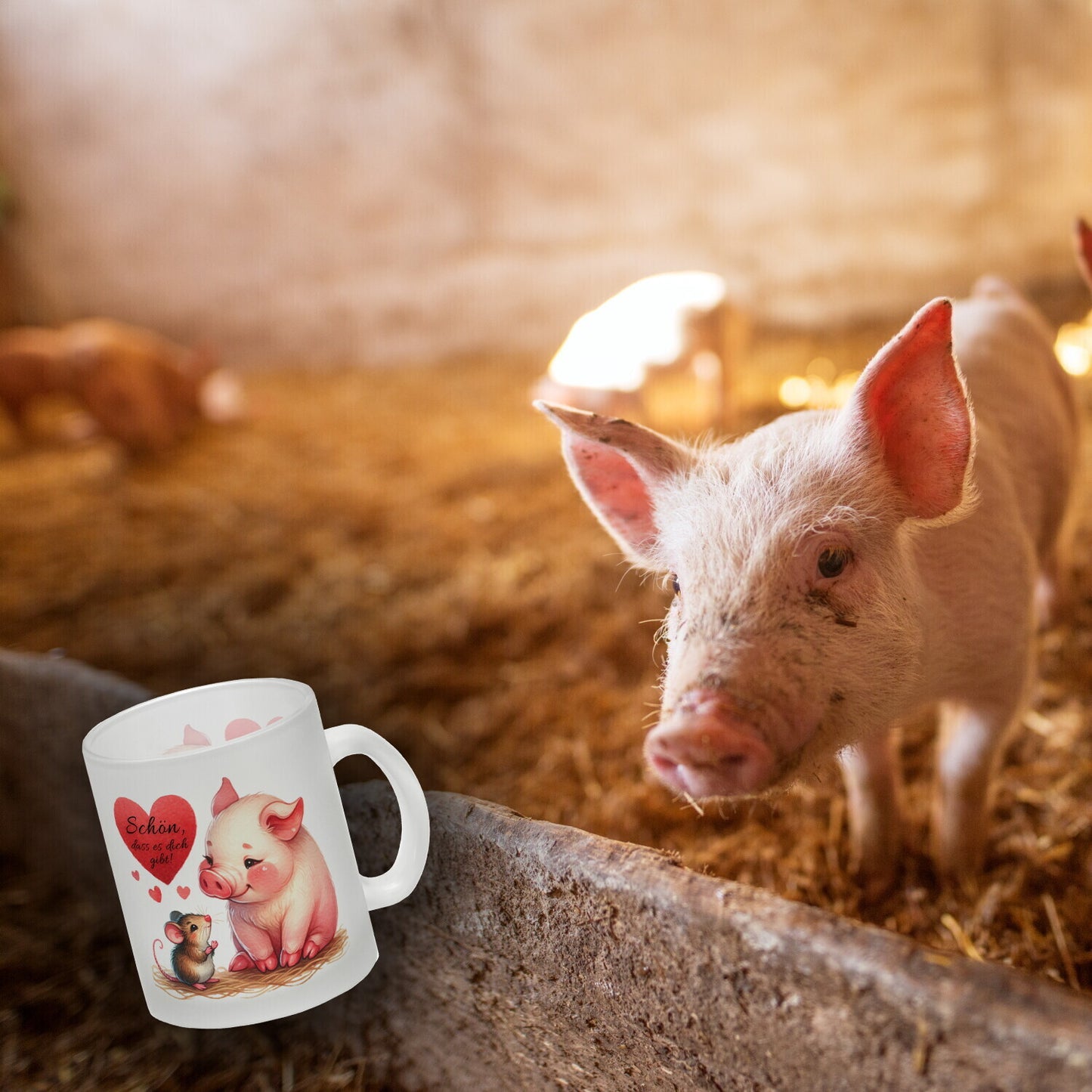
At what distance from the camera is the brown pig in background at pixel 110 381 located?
2959mm

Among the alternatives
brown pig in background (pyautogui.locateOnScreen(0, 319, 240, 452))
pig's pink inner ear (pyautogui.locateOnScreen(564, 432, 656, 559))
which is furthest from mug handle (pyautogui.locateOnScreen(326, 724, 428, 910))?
brown pig in background (pyautogui.locateOnScreen(0, 319, 240, 452))

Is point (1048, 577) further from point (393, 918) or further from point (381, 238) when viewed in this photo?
point (381, 238)

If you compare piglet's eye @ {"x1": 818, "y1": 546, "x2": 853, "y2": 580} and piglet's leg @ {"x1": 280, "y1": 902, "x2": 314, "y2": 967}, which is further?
piglet's eye @ {"x1": 818, "y1": 546, "x2": 853, "y2": 580}

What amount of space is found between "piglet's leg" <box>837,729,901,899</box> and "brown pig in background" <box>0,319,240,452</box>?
261 cm

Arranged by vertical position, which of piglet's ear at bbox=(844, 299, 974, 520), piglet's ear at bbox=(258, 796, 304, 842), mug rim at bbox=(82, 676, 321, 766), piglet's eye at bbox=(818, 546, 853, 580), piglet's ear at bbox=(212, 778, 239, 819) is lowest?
piglet's ear at bbox=(258, 796, 304, 842)

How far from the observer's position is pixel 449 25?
2.54m

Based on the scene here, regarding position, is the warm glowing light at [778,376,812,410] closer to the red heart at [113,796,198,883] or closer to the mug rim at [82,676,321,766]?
the mug rim at [82,676,321,766]

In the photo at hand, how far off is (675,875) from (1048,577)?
3.96ft

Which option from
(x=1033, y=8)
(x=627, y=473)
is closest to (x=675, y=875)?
(x=627, y=473)

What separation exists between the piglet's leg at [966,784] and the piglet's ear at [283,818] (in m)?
0.79

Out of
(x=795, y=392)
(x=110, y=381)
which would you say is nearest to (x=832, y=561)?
(x=795, y=392)

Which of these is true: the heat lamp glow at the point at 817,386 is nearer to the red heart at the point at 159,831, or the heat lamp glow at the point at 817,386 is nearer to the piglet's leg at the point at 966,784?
the piglet's leg at the point at 966,784

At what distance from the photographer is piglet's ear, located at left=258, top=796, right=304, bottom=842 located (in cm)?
62

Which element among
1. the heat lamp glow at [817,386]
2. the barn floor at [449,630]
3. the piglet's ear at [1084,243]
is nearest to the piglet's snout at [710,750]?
the barn floor at [449,630]
